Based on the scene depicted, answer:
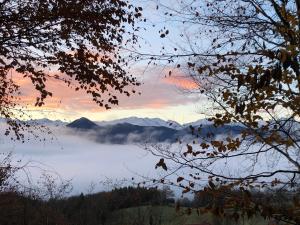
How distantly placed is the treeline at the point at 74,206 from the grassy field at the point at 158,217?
658 millimetres

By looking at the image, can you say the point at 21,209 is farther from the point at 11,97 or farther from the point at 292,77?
the point at 292,77

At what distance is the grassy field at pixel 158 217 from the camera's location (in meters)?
21.5

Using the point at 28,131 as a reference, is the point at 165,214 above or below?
below

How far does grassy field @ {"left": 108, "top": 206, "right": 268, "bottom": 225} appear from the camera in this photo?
70.4 ft

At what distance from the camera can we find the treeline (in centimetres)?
1867

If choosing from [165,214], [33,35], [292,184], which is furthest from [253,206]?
[165,214]

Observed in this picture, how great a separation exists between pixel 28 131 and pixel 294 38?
11.8m

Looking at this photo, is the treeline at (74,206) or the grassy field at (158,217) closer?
the treeline at (74,206)

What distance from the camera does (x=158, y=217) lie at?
24.1m

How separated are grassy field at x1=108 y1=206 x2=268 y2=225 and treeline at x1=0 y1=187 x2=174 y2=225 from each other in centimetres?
66

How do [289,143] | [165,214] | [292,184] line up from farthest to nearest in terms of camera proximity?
1. [165,214]
2. [292,184]
3. [289,143]

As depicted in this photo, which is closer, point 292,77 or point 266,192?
point 292,77

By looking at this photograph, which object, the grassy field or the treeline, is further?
the grassy field

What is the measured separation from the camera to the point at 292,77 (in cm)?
571
